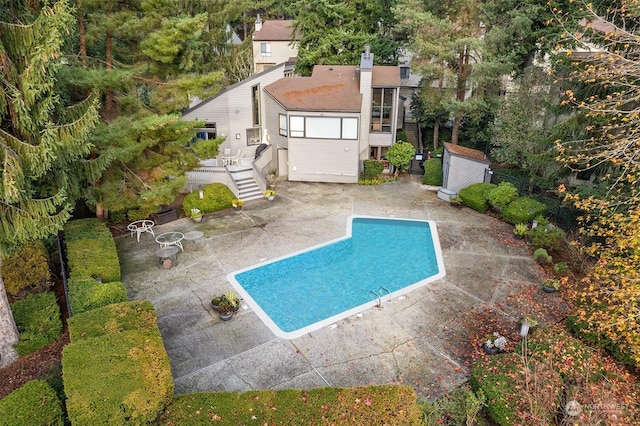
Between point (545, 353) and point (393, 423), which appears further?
point (545, 353)

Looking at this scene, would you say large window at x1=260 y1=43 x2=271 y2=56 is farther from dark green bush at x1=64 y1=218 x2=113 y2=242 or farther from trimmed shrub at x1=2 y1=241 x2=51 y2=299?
trimmed shrub at x1=2 y1=241 x2=51 y2=299

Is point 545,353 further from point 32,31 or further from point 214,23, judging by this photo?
point 214,23

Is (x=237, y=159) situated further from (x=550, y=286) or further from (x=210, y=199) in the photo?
(x=550, y=286)

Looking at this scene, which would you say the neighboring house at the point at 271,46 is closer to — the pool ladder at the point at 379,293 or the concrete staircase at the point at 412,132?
the concrete staircase at the point at 412,132

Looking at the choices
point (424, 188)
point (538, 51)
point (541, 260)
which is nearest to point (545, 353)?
point (541, 260)

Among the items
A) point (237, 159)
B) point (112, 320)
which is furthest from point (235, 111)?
point (112, 320)

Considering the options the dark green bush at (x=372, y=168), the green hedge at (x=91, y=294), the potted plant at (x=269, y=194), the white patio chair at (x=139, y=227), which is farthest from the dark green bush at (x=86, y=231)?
the dark green bush at (x=372, y=168)
